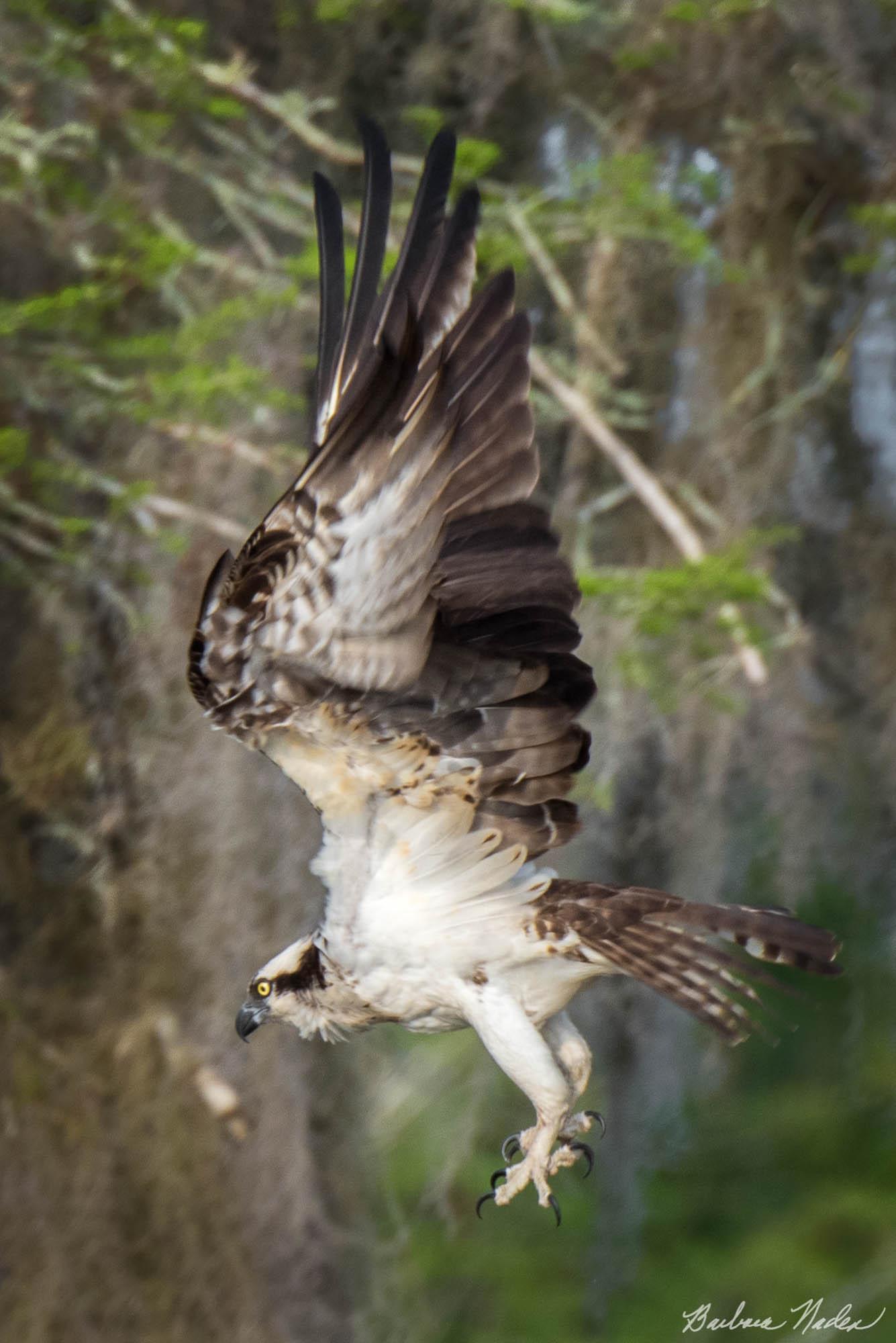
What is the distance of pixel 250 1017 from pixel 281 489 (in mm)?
2503

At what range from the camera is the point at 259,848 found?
17.6 ft

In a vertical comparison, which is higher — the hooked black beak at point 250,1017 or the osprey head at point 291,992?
the osprey head at point 291,992

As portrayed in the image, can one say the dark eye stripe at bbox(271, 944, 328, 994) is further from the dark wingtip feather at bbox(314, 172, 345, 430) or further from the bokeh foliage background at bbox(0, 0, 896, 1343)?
the bokeh foliage background at bbox(0, 0, 896, 1343)

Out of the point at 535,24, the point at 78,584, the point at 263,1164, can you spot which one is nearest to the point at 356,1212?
the point at 263,1164

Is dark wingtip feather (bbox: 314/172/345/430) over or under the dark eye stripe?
over

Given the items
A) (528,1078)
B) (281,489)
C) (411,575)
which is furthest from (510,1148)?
(281,489)

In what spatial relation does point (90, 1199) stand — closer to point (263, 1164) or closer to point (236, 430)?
point (263, 1164)

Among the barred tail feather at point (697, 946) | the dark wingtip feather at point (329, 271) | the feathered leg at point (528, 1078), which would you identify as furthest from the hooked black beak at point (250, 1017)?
the dark wingtip feather at point (329, 271)

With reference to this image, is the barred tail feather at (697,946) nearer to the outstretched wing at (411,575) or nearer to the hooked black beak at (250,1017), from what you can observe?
the outstretched wing at (411,575)

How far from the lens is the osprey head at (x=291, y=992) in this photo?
2.91 metres
